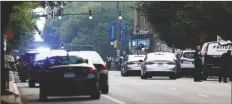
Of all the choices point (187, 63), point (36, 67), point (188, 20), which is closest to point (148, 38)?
point (188, 20)

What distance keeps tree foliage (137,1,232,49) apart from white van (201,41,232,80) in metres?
5.98

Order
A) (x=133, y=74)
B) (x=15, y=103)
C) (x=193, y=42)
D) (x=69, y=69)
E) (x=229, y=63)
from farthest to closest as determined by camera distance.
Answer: (x=193, y=42) < (x=133, y=74) < (x=229, y=63) < (x=69, y=69) < (x=15, y=103)

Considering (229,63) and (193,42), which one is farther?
(193,42)

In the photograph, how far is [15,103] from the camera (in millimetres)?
17422

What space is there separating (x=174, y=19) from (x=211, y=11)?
11880 millimetres

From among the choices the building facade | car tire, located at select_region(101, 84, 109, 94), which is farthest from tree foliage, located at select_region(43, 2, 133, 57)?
car tire, located at select_region(101, 84, 109, 94)

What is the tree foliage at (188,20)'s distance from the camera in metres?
42.8

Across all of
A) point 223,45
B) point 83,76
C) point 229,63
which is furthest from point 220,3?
point 83,76

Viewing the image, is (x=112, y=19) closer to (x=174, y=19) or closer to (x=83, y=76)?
(x=174, y=19)

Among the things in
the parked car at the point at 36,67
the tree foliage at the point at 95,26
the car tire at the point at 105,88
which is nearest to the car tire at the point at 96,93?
the car tire at the point at 105,88

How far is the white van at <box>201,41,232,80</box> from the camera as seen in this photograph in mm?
34969

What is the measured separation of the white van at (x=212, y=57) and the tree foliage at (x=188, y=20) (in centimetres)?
598

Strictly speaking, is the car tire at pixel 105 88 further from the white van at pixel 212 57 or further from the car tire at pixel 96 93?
the white van at pixel 212 57

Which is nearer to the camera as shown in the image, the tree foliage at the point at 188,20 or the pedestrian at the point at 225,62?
the pedestrian at the point at 225,62
